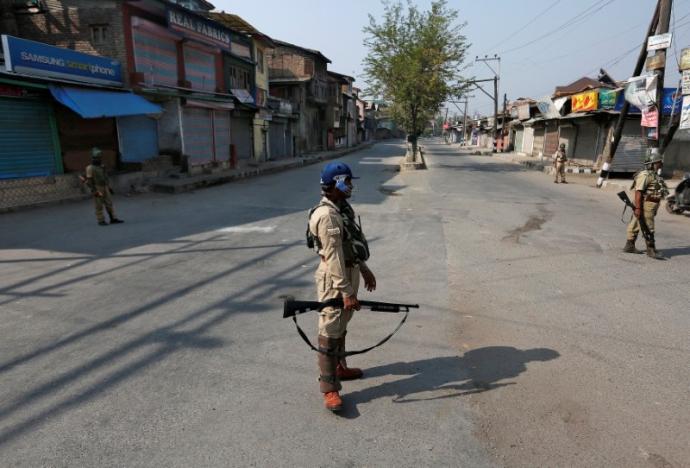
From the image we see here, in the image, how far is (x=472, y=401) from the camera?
3125 millimetres

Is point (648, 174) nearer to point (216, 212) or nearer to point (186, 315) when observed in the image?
point (186, 315)

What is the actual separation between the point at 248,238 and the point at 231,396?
5.12m

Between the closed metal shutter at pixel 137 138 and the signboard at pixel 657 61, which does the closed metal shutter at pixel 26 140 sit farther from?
the signboard at pixel 657 61

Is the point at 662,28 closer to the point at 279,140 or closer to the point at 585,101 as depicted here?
the point at 585,101

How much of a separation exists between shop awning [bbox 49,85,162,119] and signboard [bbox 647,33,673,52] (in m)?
16.4

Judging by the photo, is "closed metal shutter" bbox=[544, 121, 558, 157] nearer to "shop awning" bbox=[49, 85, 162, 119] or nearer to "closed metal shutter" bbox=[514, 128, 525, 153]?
"closed metal shutter" bbox=[514, 128, 525, 153]

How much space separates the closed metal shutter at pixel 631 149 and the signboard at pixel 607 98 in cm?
163

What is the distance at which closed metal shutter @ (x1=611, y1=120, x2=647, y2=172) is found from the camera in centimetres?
2034

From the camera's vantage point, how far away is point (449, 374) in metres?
3.48

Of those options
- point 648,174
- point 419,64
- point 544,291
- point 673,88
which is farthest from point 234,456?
point 419,64

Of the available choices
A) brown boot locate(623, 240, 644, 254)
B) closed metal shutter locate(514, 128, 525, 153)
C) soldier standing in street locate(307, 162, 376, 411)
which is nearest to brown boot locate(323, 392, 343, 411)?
soldier standing in street locate(307, 162, 376, 411)

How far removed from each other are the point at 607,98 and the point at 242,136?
740 inches

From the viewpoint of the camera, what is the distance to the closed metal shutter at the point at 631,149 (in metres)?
20.3

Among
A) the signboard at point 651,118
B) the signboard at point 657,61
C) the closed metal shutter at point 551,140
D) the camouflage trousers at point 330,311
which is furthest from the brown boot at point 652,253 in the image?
the closed metal shutter at point 551,140
